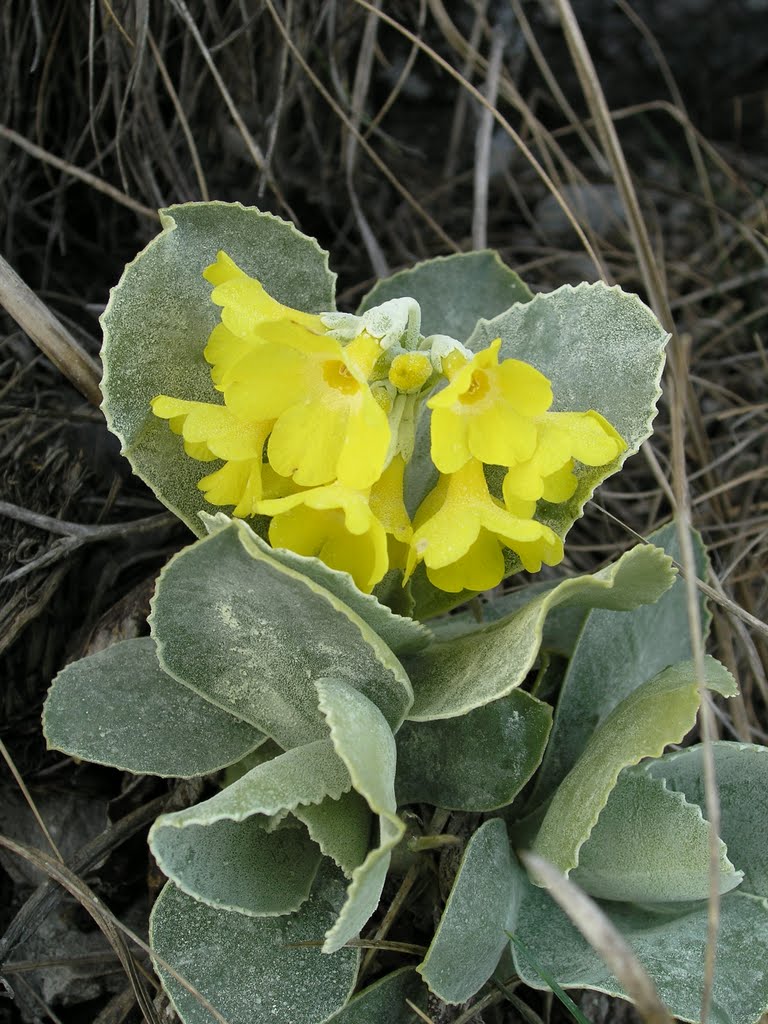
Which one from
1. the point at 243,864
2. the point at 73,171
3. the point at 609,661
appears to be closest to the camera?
the point at 243,864

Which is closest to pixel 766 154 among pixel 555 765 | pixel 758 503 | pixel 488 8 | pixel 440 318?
pixel 488 8

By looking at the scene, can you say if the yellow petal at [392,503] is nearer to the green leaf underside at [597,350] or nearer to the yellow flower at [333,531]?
the yellow flower at [333,531]

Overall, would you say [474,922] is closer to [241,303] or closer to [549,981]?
[549,981]

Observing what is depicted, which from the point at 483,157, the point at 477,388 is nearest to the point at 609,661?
the point at 477,388

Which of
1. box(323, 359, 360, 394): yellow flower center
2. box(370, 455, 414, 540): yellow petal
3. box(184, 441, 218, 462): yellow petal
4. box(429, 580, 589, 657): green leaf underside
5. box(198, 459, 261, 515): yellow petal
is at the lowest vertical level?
box(429, 580, 589, 657): green leaf underside

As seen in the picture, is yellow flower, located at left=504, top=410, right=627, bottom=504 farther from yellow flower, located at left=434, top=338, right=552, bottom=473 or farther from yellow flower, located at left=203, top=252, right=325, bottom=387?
yellow flower, located at left=203, top=252, right=325, bottom=387

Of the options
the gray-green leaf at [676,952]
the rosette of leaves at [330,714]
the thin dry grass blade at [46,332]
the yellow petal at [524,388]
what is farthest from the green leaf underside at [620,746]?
the thin dry grass blade at [46,332]

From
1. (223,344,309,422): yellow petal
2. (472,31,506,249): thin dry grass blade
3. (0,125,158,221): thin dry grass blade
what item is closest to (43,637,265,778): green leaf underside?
(223,344,309,422): yellow petal
